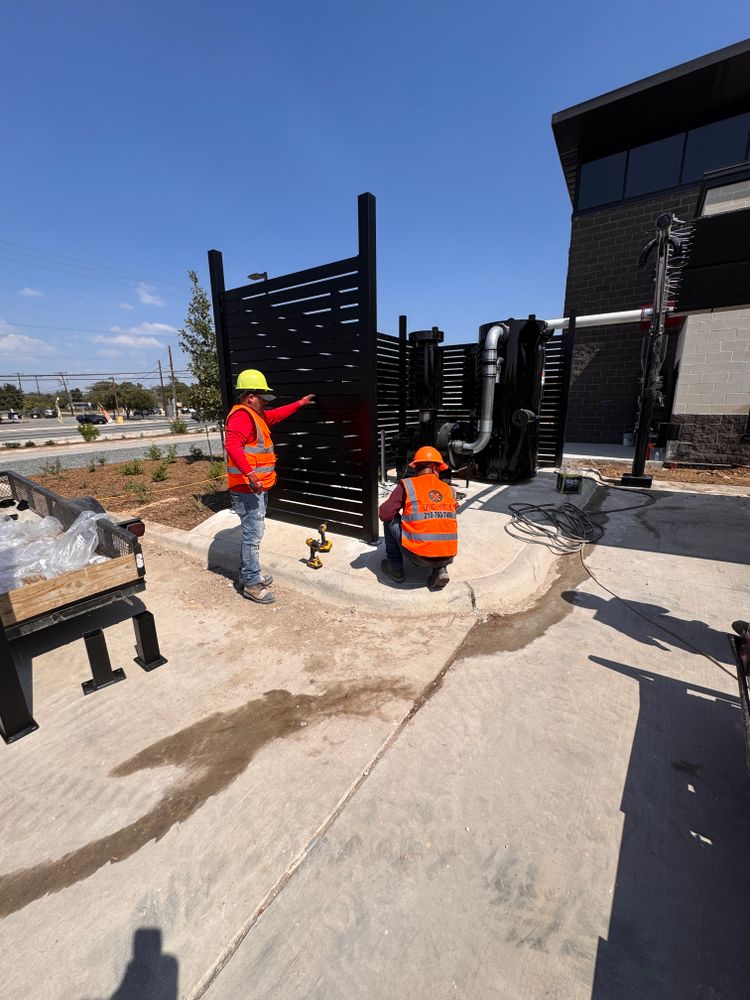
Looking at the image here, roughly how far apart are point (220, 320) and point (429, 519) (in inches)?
164

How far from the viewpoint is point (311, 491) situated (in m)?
5.30

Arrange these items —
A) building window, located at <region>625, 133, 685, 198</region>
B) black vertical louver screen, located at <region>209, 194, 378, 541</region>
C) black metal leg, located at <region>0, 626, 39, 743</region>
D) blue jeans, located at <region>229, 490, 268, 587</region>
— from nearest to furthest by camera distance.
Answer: black metal leg, located at <region>0, 626, 39, 743</region> < blue jeans, located at <region>229, 490, 268, 587</region> < black vertical louver screen, located at <region>209, 194, 378, 541</region> < building window, located at <region>625, 133, 685, 198</region>

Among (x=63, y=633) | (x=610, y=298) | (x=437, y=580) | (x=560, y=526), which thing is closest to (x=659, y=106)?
(x=610, y=298)

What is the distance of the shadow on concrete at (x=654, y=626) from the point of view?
10.5ft

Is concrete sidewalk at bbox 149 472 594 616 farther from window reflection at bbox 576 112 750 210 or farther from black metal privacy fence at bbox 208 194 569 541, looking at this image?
window reflection at bbox 576 112 750 210

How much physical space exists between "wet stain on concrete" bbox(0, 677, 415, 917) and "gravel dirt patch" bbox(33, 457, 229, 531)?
A: 4.00 m

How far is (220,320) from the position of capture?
18.7ft

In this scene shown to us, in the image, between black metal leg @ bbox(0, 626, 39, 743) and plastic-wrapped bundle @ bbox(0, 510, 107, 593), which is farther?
plastic-wrapped bundle @ bbox(0, 510, 107, 593)

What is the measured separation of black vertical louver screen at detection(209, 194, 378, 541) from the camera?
14.3 ft

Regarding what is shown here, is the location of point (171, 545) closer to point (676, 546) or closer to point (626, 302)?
point (676, 546)

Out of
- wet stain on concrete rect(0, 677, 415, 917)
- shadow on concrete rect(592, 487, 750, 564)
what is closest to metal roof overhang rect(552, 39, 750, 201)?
shadow on concrete rect(592, 487, 750, 564)

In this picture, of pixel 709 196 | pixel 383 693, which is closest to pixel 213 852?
pixel 383 693

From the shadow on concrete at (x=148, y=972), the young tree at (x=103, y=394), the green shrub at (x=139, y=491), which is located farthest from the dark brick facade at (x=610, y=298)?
the young tree at (x=103, y=394)

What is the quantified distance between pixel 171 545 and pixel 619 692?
16.6 ft
